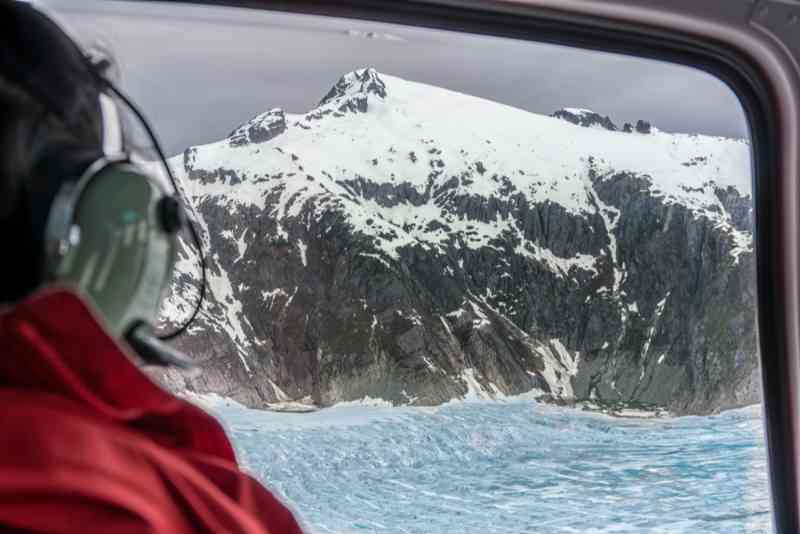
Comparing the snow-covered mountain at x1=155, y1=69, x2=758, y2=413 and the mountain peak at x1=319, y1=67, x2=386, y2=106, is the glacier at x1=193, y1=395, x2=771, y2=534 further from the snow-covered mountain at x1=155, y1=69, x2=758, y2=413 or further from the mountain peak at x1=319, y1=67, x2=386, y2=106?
the mountain peak at x1=319, y1=67, x2=386, y2=106

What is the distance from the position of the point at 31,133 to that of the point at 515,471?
179 cm

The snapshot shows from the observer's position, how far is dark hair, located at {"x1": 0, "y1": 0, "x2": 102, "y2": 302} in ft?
1.75

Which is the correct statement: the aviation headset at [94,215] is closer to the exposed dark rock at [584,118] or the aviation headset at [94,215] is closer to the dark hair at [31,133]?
the dark hair at [31,133]

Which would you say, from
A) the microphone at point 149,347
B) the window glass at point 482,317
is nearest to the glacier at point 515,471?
the window glass at point 482,317

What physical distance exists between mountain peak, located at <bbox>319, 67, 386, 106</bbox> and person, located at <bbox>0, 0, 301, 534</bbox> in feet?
4.16

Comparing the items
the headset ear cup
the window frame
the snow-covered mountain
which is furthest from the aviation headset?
the snow-covered mountain

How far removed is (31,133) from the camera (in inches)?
21.8

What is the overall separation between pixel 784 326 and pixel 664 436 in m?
0.44

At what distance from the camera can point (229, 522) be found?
0.58m

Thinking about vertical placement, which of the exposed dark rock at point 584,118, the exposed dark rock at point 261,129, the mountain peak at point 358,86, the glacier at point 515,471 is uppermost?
the mountain peak at point 358,86

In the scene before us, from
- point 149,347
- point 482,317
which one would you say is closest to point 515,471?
point 482,317

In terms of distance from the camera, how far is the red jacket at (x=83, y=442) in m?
0.43

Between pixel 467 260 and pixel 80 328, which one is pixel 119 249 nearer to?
pixel 80 328

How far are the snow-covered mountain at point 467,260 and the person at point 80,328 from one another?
3.99 ft
